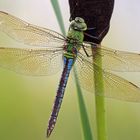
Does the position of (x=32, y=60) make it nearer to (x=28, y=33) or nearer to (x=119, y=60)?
(x=28, y=33)

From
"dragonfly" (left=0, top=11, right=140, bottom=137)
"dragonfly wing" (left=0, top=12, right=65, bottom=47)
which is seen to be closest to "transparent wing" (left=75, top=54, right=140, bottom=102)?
"dragonfly" (left=0, top=11, right=140, bottom=137)

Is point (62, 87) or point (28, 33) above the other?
point (28, 33)

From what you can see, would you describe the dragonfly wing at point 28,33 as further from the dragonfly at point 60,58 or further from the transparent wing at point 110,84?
the transparent wing at point 110,84

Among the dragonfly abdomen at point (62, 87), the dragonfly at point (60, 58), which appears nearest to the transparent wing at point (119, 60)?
the dragonfly at point (60, 58)

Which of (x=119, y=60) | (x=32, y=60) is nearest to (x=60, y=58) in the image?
(x=32, y=60)

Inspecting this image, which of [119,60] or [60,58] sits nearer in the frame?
[119,60]

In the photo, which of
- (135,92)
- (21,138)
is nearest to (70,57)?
(135,92)

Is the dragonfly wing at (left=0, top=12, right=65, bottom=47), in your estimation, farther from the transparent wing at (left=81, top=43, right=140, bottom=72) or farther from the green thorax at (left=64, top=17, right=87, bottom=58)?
the transparent wing at (left=81, top=43, right=140, bottom=72)
